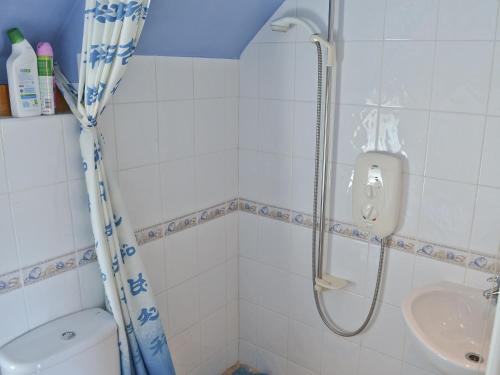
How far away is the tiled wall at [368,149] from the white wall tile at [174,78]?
325 mm

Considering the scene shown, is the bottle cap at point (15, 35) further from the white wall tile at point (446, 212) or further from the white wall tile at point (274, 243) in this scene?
the white wall tile at point (446, 212)

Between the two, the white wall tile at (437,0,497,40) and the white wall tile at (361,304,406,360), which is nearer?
the white wall tile at (437,0,497,40)

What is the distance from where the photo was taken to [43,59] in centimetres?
145

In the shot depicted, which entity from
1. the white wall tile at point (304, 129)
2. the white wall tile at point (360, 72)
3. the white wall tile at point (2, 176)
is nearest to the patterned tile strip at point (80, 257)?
the white wall tile at point (2, 176)

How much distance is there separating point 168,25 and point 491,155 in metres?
1.20

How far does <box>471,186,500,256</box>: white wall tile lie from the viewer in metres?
1.59

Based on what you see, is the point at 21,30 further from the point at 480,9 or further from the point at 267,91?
the point at 480,9

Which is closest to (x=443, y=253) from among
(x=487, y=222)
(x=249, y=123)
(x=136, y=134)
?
(x=487, y=222)

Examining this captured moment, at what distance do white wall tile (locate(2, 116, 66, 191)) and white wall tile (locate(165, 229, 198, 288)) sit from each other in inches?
23.8

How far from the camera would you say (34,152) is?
1.43 m

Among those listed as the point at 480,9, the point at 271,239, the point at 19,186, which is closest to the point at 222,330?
the point at 271,239

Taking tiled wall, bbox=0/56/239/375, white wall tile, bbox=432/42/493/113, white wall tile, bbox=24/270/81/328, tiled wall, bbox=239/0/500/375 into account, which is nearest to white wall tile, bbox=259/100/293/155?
tiled wall, bbox=239/0/500/375

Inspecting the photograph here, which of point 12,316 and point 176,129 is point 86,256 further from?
point 176,129

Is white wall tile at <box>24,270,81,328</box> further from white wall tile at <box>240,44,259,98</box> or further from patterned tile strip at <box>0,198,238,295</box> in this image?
white wall tile at <box>240,44,259,98</box>
